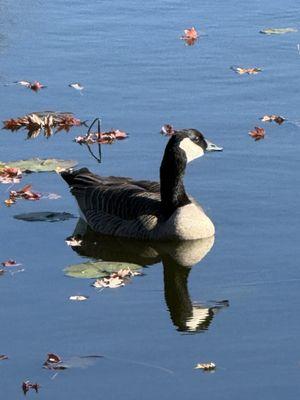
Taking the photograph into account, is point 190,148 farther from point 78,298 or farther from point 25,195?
point 78,298

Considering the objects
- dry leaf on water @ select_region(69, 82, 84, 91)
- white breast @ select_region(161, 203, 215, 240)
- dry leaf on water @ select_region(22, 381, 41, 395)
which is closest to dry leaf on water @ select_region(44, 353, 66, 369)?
dry leaf on water @ select_region(22, 381, 41, 395)

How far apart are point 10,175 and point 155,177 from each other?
1.46 m

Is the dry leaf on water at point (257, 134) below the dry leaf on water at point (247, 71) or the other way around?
below

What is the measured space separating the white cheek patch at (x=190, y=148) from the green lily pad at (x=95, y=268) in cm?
151

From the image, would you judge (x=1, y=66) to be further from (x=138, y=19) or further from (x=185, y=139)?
(x=185, y=139)

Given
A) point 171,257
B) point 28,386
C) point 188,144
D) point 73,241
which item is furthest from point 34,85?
point 28,386

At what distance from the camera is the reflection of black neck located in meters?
10.8

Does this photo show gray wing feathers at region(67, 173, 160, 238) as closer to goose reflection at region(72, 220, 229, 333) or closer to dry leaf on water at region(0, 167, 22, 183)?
goose reflection at region(72, 220, 229, 333)

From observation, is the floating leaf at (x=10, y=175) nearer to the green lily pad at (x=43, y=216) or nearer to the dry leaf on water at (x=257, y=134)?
the green lily pad at (x=43, y=216)

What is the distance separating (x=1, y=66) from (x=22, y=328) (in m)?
7.85

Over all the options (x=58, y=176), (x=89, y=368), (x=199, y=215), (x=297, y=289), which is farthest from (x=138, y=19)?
(x=89, y=368)

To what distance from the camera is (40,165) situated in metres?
13.9

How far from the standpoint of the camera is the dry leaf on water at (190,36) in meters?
18.5

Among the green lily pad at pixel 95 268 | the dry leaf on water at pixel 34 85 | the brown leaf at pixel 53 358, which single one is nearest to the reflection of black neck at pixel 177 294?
the green lily pad at pixel 95 268
